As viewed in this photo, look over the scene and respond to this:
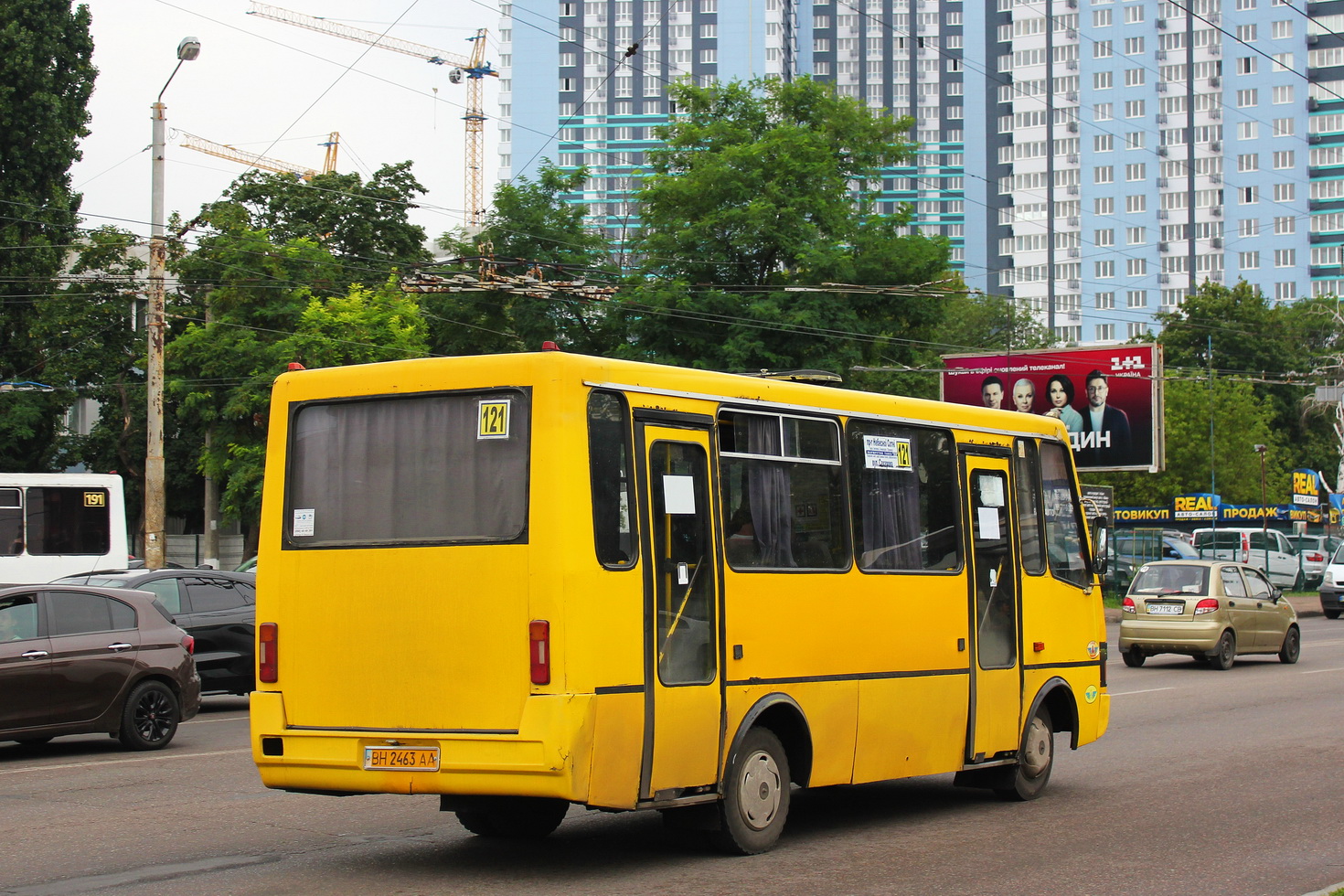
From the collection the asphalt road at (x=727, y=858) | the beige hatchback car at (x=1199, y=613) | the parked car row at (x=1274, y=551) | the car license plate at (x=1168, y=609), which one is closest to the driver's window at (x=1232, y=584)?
the beige hatchback car at (x=1199, y=613)

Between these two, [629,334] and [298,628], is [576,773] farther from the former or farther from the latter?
[629,334]

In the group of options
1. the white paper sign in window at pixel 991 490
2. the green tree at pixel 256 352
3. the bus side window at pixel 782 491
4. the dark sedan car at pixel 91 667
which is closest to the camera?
the bus side window at pixel 782 491

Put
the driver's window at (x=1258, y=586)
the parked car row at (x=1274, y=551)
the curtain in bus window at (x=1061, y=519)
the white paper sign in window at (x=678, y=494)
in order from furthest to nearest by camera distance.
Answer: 1. the parked car row at (x=1274, y=551)
2. the driver's window at (x=1258, y=586)
3. the curtain in bus window at (x=1061, y=519)
4. the white paper sign in window at (x=678, y=494)

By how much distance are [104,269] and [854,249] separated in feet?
78.9

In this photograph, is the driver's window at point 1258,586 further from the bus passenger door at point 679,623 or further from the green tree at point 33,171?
the green tree at point 33,171

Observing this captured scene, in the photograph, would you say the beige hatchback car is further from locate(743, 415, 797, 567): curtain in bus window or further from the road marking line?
locate(743, 415, 797, 567): curtain in bus window

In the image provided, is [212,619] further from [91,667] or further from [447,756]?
[447,756]

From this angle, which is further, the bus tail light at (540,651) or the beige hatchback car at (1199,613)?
the beige hatchback car at (1199,613)

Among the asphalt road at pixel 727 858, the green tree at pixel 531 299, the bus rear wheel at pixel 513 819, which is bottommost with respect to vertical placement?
the asphalt road at pixel 727 858

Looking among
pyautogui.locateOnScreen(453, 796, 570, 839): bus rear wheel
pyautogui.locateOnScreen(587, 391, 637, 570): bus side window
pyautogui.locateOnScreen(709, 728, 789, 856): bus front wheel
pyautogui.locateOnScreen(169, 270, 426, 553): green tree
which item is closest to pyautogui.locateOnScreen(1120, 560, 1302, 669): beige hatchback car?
pyautogui.locateOnScreen(709, 728, 789, 856): bus front wheel

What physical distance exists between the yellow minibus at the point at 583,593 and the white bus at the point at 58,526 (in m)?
22.4

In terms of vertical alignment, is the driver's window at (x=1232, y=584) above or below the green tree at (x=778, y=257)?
below

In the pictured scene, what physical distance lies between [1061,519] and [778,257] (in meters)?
30.8

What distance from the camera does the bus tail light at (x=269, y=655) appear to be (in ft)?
26.9
